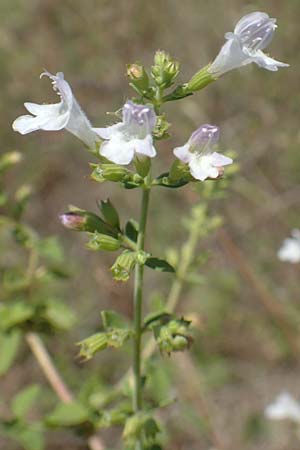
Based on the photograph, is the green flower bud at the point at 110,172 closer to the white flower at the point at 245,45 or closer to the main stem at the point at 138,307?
the main stem at the point at 138,307

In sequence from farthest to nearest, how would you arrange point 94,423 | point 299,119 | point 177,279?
point 299,119 → point 177,279 → point 94,423

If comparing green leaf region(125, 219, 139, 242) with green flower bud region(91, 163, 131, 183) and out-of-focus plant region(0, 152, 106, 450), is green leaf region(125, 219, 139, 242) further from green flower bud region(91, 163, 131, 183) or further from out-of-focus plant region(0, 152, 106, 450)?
out-of-focus plant region(0, 152, 106, 450)

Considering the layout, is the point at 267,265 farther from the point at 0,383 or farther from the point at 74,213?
the point at 74,213

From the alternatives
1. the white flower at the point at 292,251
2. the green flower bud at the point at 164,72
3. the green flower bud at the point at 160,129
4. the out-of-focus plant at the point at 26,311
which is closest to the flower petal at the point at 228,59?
the green flower bud at the point at 164,72

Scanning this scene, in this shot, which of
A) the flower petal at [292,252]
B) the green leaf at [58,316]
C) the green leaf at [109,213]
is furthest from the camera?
the green leaf at [58,316]

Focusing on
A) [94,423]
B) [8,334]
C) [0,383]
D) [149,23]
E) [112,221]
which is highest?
[149,23]

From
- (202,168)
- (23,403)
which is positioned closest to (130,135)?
(202,168)

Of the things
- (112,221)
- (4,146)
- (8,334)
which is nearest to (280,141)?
(4,146)

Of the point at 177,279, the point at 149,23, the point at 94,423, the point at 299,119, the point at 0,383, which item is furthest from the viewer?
the point at 149,23
